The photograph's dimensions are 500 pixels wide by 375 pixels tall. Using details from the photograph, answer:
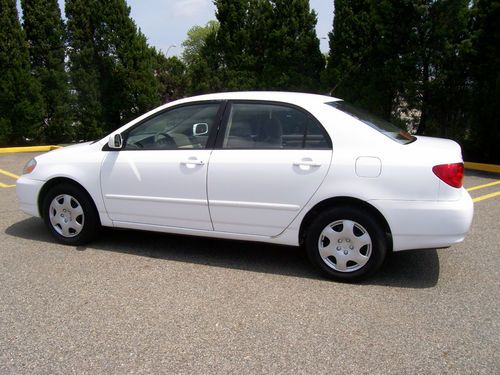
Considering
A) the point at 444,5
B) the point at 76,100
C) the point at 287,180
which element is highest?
the point at 444,5

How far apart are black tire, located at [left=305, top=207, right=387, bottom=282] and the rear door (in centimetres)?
25

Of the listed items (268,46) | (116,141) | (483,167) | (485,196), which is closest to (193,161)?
(116,141)

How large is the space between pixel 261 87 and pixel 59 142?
6602 millimetres

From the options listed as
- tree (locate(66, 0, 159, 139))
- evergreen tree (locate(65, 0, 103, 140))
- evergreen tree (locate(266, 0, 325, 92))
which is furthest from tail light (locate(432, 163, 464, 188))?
evergreen tree (locate(65, 0, 103, 140))

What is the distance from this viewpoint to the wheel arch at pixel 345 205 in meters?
3.64

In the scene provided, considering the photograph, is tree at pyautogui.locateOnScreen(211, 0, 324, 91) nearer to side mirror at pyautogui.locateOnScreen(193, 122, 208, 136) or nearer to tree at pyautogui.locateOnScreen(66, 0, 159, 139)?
tree at pyautogui.locateOnScreen(66, 0, 159, 139)

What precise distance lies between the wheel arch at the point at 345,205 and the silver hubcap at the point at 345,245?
5.6 inches

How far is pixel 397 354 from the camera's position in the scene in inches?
108

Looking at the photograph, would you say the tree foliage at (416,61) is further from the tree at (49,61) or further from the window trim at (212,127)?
the tree at (49,61)

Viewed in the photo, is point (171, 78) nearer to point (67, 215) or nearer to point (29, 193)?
point (29, 193)

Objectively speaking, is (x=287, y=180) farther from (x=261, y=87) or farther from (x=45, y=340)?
(x=261, y=87)

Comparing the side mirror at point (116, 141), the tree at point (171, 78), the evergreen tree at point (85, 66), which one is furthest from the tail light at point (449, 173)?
the tree at point (171, 78)

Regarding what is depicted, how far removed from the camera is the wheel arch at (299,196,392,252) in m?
3.64

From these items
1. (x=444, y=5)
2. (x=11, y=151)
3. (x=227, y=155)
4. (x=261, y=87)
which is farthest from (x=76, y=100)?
(x=227, y=155)
